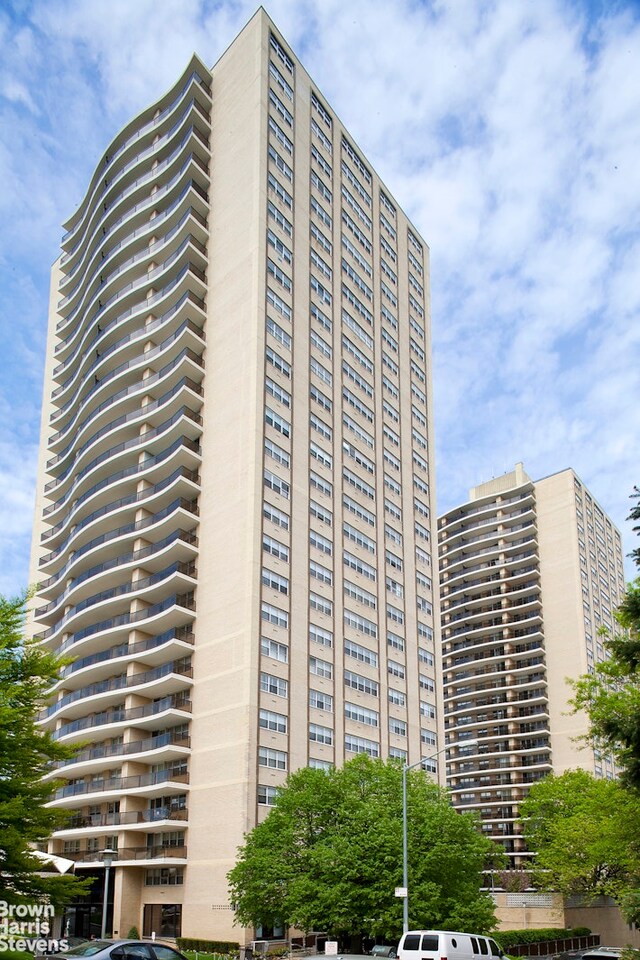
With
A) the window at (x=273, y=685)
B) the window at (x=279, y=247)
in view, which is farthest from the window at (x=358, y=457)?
the window at (x=273, y=685)

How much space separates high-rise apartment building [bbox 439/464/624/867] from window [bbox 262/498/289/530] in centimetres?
6072

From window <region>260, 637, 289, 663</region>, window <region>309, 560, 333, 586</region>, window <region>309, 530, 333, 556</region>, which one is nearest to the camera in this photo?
window <region>260, 637, 289, 663</region>

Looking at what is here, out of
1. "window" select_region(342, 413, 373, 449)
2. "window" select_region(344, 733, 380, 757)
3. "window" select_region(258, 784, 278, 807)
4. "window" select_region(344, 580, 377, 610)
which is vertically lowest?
"window" select_region(258, 784, 278, 807)

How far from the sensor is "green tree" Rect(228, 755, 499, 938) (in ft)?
127

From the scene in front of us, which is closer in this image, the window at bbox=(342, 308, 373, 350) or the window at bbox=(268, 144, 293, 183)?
the window at bbox=(268, 144, 293, 183)

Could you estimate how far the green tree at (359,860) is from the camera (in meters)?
38.6

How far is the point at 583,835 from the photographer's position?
212ft

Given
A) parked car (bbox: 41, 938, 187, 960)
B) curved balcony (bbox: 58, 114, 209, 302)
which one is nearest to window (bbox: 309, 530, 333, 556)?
curved balcony (bbox: 58, 114, 209, 302)

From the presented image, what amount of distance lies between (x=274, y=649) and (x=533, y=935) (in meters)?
23.2

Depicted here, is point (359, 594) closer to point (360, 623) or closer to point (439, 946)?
point (360, 623)

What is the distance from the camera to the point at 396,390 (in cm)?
8425

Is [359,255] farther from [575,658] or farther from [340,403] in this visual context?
[575,658]

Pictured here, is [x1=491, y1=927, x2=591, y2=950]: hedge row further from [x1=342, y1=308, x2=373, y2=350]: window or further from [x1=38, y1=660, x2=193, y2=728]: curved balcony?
[x1=342, y1=308, x2=373, y2=350]: window

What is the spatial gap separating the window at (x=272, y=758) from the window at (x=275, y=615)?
26.2 feet
